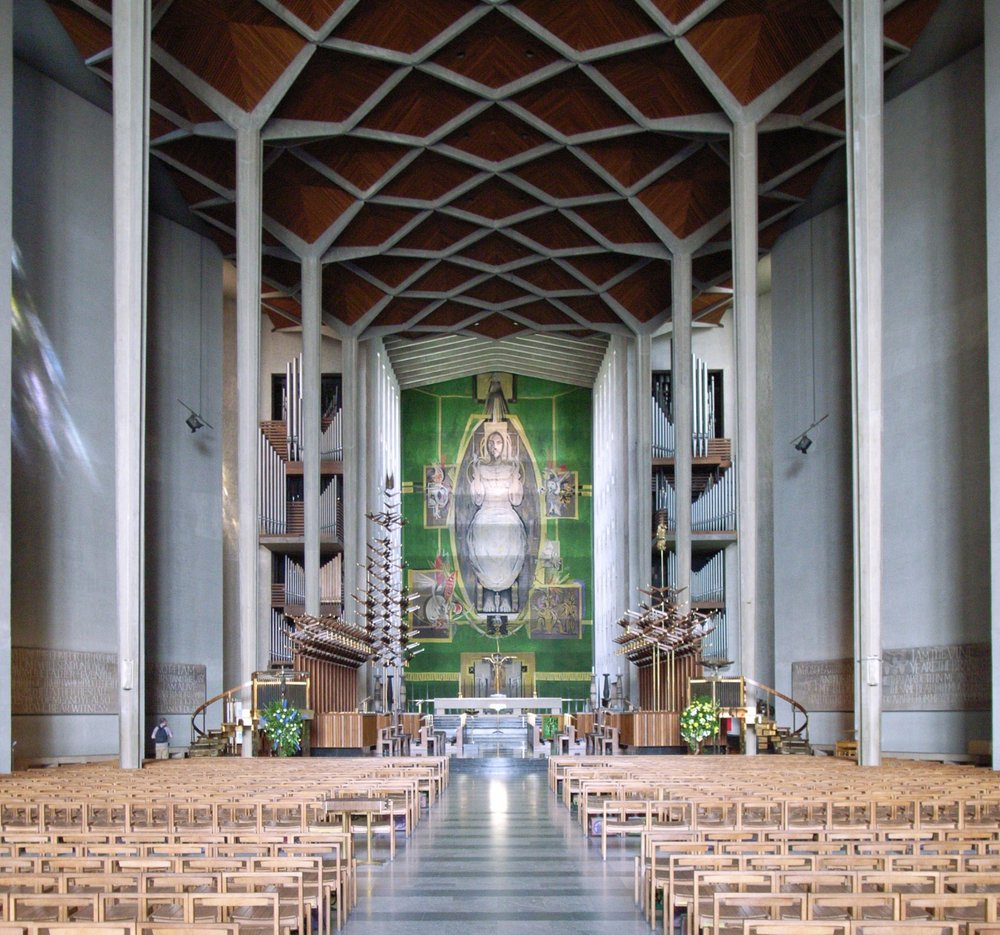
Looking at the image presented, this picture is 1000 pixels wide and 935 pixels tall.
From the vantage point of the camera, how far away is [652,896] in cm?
684

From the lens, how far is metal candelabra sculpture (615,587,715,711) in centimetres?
2152

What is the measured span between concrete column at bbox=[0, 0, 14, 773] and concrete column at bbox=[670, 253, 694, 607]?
577 inches

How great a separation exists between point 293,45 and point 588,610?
78.7 ft

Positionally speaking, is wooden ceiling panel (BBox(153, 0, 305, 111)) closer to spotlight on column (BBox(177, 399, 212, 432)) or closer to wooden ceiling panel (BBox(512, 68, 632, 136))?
wooden ceiling panel (BBox(512, 68, 632, 136))

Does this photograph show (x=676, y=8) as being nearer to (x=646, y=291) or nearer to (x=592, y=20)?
(x=592, y=20)

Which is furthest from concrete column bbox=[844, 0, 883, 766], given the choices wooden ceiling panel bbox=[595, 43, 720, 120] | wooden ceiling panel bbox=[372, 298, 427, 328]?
wooden ceiling panel bbox=[372, 298, 427, 328]

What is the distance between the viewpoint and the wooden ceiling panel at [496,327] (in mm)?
35656

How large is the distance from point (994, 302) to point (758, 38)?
7007mm

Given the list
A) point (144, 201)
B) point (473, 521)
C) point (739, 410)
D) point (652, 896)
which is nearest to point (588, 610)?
point (473, 521)

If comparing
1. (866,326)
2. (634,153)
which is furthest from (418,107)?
(866,326)

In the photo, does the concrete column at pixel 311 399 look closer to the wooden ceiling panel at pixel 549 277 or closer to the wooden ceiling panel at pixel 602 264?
the wooden ceiling panel at pixel 549 277

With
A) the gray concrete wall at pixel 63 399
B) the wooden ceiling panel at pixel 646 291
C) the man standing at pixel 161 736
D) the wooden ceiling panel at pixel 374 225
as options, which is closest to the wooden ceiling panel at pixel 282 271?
the wooden ceiling panel at pixel 374 225

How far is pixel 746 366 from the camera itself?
21.1 m

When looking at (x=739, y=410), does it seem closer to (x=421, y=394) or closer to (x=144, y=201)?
(x=144, y=201)
